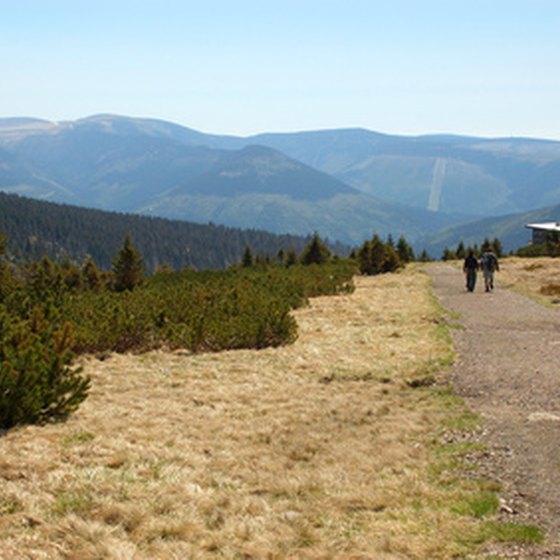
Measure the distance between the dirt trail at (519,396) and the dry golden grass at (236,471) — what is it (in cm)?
68

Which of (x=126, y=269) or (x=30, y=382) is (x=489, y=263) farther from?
(x=126, y=269)

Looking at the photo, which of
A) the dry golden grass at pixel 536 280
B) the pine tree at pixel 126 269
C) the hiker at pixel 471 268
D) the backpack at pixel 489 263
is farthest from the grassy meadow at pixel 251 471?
the pine tree at pixel 126 269

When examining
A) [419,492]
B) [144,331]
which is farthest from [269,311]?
[419,492]

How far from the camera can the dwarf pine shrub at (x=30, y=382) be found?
9.62 meters

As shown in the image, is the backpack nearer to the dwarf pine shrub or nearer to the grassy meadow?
the grassy meadow

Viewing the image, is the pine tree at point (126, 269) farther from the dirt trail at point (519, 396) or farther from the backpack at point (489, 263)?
the dirt trail at point (519, 396)

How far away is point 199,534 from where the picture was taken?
633 centimetres

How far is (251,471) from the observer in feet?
27.6

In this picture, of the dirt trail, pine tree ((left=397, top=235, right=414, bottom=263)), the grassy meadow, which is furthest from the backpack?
pine tree ((left=397, top=235, right=414, bottom=263))

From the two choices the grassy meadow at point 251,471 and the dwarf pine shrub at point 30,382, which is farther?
the dwarf pine shrub at point 30,382

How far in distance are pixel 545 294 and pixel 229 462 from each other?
26647 mm

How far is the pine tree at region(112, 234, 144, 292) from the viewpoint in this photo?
54781 millimetres

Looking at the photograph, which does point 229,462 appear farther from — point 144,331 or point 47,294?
point 47,294

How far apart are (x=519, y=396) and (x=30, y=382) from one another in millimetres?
8212
